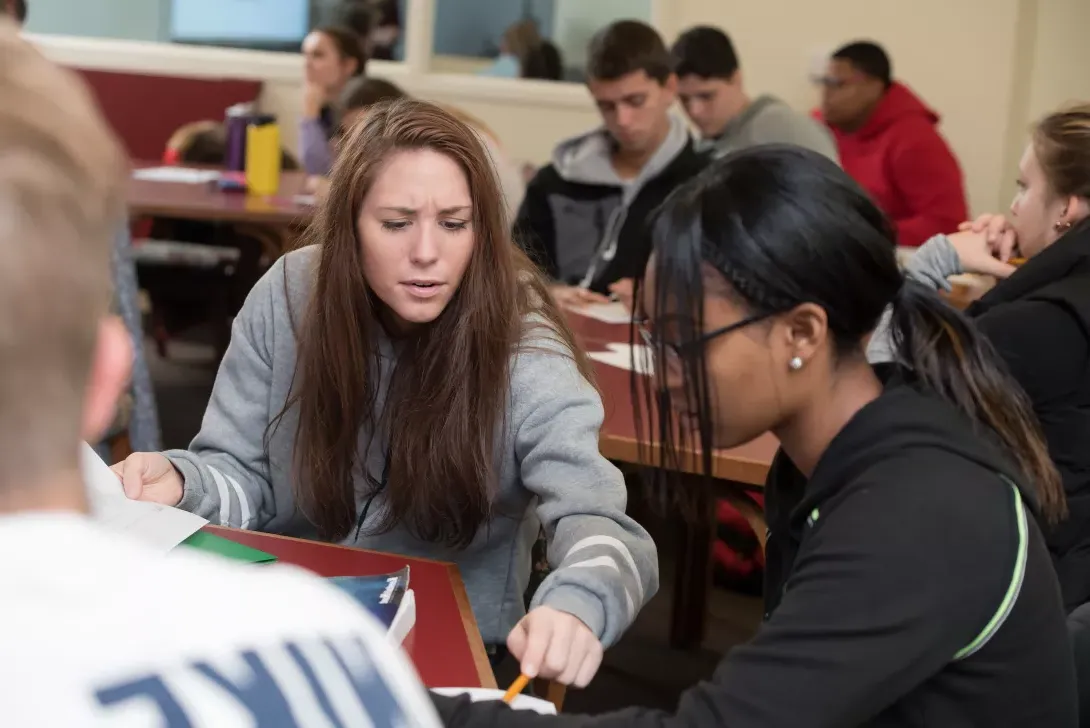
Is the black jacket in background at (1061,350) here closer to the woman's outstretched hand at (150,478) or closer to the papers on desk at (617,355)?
the papers on desk at (617,355)

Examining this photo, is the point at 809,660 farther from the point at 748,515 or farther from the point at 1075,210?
the point at 1075,210

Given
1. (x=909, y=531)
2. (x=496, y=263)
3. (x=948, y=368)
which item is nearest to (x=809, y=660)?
(x=909, y=531)

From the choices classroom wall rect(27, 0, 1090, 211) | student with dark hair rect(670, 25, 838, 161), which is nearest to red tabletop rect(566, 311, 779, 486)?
student with dark hair rect(670, 25, 838, 161)

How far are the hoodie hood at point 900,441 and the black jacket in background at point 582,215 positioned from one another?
2.29 m

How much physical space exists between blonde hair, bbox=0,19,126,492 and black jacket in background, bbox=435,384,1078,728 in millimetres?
547

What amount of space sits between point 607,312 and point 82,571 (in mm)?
2520

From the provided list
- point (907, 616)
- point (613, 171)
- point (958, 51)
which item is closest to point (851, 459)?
point (907, 616)

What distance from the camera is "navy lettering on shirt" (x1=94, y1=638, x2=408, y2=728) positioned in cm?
52

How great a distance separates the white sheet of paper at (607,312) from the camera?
9.63ft

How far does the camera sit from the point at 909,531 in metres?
0.99

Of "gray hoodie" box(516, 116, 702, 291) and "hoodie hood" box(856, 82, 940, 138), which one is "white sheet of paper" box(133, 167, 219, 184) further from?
"hoodie hood" box(856, 82, 940, 138)

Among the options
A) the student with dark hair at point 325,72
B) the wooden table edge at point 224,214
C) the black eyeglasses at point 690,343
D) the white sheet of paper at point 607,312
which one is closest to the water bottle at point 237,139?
the student with dark hair at point 325,72

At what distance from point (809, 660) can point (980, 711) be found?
182 millimetres

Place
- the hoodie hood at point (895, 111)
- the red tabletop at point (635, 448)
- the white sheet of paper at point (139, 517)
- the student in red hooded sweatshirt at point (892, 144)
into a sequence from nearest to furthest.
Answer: the white sheet of paper at point (139, 517) → the red tabletop at point (635, 448) → the student in red hooded sweatshirt at point (892, 144) → the hoodie hood at point (895, 111)
